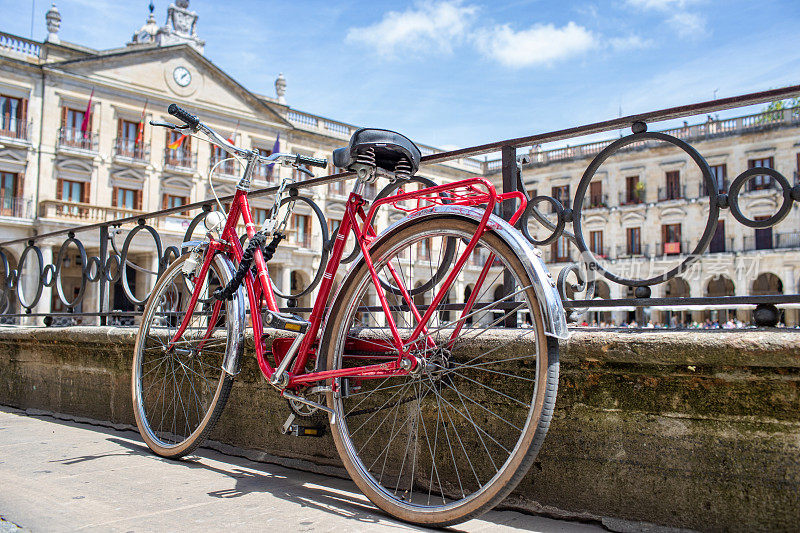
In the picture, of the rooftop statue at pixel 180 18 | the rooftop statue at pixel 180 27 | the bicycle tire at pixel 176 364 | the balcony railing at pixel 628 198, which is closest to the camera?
the bicycle tire at pixel 176 364

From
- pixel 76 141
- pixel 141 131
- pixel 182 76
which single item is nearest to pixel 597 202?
pixel 182 76

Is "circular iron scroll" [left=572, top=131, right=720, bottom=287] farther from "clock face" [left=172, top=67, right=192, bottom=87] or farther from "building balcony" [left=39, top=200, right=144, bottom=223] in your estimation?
"clock face" [left=172, top=67, right=192, bottom=87]

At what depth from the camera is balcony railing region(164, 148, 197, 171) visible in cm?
3272

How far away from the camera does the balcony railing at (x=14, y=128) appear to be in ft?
91.4

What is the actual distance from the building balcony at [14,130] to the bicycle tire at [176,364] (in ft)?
93.7

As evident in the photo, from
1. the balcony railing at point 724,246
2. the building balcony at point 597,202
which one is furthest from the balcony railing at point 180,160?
the balcony railing at point 724,246

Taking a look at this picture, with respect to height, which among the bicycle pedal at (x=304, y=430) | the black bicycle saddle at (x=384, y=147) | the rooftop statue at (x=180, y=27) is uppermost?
the rooftop statue at (x=180, y=27)

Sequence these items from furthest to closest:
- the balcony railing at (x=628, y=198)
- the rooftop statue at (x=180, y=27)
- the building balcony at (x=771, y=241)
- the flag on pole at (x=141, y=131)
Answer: the balcony railing at (x=628, y=198)
the rooftop statue at (x=180, y=27)
the building balcony at (x=771, y=241)
the flag on pole at (x=141, y=131)

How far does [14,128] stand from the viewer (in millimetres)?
28062

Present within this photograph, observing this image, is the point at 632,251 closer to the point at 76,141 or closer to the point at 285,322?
the point at 76,141

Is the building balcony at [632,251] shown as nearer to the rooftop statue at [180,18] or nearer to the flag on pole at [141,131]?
the flag on pole at [141,131]

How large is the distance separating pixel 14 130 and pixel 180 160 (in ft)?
24.8

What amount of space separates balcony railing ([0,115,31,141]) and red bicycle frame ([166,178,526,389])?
29362mm

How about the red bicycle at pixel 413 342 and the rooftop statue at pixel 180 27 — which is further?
the rooftop statue at pixel 180 27
